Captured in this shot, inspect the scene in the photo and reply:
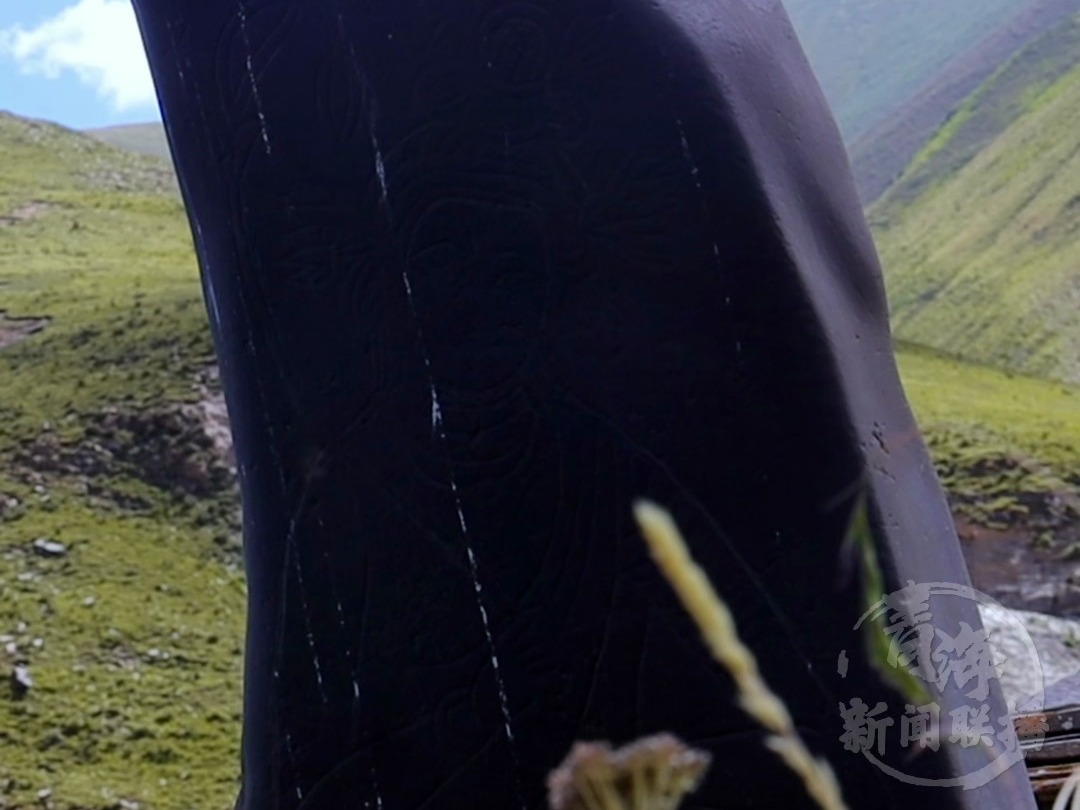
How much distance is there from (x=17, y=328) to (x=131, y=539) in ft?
19.6

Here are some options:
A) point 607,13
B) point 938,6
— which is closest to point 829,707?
point 607,13

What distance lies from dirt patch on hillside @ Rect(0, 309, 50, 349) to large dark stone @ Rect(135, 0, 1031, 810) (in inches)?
689

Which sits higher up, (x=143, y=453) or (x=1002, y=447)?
(x=143, y=453)

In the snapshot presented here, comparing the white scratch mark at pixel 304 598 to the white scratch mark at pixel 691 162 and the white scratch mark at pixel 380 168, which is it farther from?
the white scratch mark at pixel 691 162

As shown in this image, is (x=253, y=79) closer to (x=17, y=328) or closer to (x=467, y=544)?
(x=467, y=544)

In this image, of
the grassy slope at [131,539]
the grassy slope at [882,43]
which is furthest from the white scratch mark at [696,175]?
the grassy slope at [882,43]

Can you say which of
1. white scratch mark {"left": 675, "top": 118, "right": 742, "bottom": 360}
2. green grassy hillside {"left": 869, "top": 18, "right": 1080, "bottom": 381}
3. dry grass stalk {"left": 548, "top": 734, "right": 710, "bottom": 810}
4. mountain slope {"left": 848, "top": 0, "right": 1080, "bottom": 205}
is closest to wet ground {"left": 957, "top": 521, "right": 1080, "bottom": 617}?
white scratch mark {"left": 675, "top": 118, "right": 742, "bottom": 360}

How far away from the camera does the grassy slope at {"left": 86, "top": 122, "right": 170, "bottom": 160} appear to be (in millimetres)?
96500

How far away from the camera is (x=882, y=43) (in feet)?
302

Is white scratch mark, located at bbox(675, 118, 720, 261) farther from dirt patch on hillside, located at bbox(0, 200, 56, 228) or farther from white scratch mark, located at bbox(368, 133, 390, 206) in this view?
dirt patch on hillside, located at bbox(0, 200, 56, 228)

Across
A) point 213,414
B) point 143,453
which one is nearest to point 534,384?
point 143,453

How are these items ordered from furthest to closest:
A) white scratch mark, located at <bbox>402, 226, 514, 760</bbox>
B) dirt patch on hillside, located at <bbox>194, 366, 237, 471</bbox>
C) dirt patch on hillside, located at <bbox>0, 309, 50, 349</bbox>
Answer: dirt patch on hillside, located at <bbox>0, 309, 50, 349</bbox>, dirt patch on hillside, located at <bbox>194, 366, 237, 471</bbox>, white scratch mark, located at <bbox>402, 226, 514, 760</bbox>

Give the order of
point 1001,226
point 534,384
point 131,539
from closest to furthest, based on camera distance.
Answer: point 534,384
point 131,539
point 1001,226

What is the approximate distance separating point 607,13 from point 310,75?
49cm
